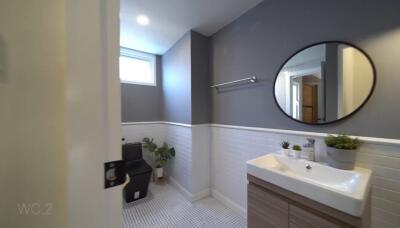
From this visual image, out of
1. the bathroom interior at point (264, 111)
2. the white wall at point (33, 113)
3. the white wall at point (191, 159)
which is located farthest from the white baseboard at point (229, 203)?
the white wall at point (33, 113)

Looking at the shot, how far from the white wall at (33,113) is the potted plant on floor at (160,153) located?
7.09ft

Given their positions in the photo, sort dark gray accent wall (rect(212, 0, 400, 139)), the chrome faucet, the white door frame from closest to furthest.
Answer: the white door frame, dark gray accent wall (rect(212, 0, 400, 139)), the chrome faucet

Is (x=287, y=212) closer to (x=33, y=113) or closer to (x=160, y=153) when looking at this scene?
(x=33, y=113)

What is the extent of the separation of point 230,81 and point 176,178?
1.78 m

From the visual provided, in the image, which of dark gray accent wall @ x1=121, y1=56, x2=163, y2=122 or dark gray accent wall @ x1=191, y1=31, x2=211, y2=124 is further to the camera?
dark gray accent wall @ x1=121, y1=56, x2=163, y2=122

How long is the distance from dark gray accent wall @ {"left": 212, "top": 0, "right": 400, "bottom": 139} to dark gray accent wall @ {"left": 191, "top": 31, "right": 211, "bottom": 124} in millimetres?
122

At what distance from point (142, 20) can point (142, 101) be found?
4.57 ft

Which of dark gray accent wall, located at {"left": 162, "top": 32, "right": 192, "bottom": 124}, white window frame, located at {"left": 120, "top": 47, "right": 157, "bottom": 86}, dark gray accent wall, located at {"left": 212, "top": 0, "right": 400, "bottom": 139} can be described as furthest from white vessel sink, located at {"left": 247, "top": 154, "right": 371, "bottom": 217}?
white window frame, located at {"left": 120, "top": 47, "right": 157, "bottom": 86}

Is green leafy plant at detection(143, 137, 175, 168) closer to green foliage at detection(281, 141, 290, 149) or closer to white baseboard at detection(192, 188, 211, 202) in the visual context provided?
white baseboard at detection(192, 188, 211, 202)

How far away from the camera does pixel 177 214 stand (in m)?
1.90

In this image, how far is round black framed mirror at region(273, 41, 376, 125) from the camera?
1.04 metres

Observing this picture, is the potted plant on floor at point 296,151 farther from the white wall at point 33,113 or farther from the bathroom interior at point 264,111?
the white wall at point 33,113

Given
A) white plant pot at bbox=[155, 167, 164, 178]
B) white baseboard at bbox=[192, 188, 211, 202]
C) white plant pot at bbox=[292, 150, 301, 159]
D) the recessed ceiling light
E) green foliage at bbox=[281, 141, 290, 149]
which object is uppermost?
the recessed ceiling light

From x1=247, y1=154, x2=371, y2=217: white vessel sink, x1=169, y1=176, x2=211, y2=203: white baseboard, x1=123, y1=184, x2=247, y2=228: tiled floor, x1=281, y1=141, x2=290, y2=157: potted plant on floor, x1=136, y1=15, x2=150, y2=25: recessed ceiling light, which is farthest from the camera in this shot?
x1=169, y1=176, x2=211, y2=203: white baseboard
